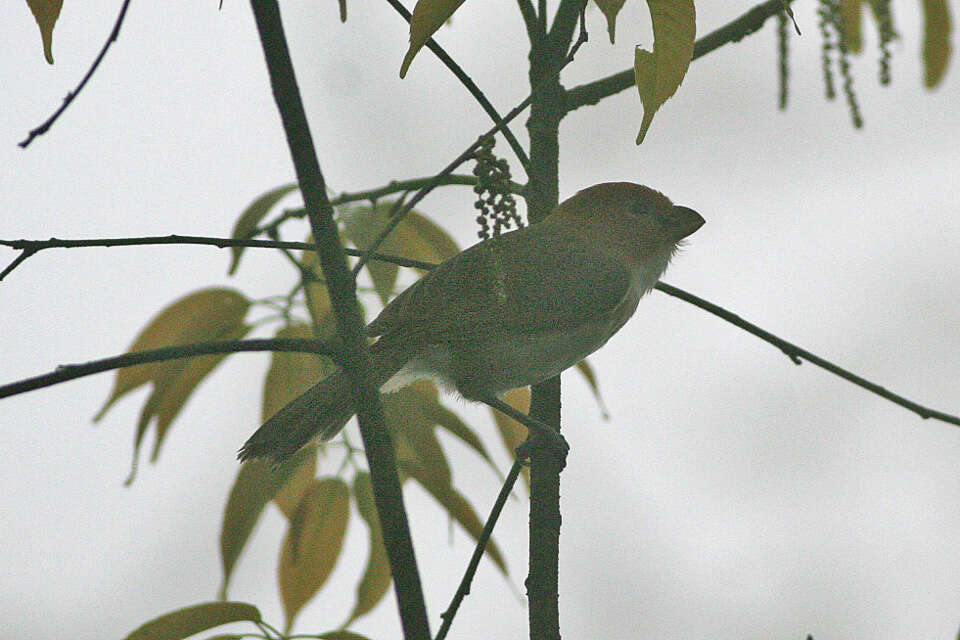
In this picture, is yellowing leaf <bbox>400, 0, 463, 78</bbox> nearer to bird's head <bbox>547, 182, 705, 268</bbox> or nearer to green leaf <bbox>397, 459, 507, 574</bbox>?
green leaf <bbox>397, 459, 507, 574</bbox>

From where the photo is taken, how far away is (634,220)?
106 inches

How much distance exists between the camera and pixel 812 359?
1.66 m

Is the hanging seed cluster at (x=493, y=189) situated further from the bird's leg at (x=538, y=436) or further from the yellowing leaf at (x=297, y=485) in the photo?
the yellowing leaf at (x=297, y=485)

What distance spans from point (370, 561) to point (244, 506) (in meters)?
0.29

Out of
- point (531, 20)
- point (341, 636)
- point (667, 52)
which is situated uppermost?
point (531, 20)

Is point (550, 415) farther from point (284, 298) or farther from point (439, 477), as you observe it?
point (284, 298)

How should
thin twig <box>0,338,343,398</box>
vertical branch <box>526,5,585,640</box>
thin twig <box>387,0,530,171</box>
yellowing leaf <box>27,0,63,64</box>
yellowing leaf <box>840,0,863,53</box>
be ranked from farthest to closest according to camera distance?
yellowing leaf <box>840,0,863,53</box>, vertical branch <box>526,5,585,640</box>, thin twig <box>387,0,530,171</box>, yellowing leaf <box>27,0,63,64</box>, thin twig <box>0,338,343,398</box>

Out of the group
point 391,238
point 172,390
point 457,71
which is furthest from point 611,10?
point 172,390

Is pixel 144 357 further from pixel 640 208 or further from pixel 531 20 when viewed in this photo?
pixel 640 208

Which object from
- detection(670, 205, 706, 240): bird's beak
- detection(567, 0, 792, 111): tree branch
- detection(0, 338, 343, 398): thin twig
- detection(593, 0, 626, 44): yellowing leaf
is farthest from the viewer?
detection(670, 205, 706, 240): bird's beak

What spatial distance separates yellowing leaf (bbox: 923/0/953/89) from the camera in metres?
2.04

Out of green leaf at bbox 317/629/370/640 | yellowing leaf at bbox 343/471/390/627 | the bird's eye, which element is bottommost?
green leaf at bbox 317/629/370/640

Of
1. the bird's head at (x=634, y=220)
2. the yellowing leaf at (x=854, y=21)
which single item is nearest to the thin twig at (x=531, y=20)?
the yellowing leaf at (x=854, y=21)

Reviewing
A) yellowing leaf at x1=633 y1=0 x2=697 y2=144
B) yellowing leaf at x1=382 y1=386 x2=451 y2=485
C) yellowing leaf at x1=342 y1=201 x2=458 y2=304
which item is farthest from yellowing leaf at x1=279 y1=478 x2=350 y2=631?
yellowing leaf at x1=633 y1=0 x2=697 y2=144
